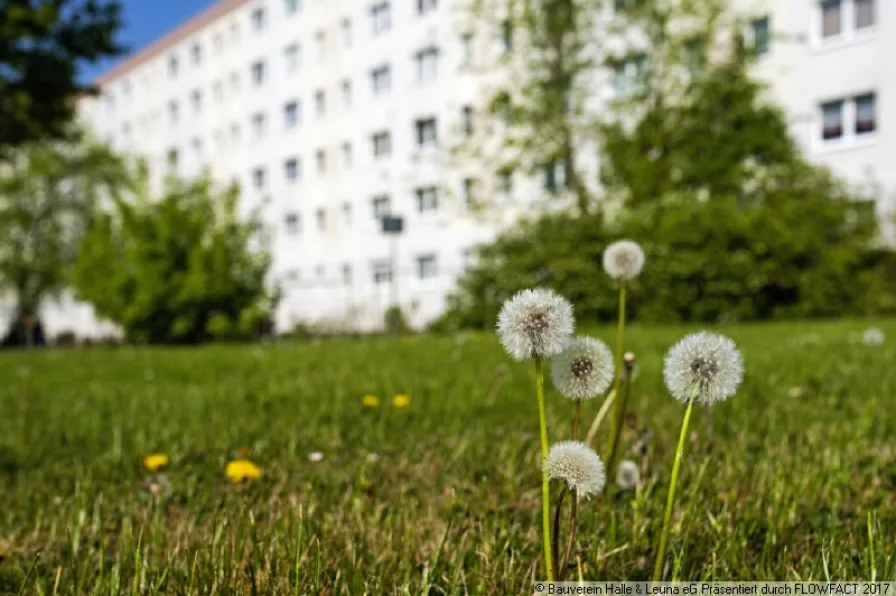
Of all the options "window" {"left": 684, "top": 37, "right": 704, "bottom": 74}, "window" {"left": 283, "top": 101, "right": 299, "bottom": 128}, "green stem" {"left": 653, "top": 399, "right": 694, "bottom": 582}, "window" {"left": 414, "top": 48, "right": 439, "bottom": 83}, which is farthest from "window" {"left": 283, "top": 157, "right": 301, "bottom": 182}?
"green stem" {"left": 653, "top": 399, "right": 694, "bottom": 582}

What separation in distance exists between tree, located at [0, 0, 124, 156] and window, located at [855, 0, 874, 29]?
19.5 metres

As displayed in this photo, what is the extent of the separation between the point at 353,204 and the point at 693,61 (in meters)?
17.5

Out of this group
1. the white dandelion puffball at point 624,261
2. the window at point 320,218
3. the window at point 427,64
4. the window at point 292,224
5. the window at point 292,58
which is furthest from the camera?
the window at point 292,58

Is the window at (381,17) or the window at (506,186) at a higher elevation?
the window at (381,17)

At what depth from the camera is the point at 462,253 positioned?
29.5 m

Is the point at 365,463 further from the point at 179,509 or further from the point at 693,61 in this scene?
the point at 693,61

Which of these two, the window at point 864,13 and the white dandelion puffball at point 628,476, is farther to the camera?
the window at point 864,13

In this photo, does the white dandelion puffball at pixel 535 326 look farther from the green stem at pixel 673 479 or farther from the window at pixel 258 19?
the window at pixel 258 19

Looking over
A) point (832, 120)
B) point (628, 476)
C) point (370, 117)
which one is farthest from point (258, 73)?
point (628, 476)

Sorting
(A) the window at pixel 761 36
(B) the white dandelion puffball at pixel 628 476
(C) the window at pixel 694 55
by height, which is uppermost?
(A) the window at pixel 761 36

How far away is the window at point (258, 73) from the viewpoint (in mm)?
40312

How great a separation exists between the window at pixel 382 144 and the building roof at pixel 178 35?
547 inches

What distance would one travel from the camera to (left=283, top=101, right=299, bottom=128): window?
38.1 m

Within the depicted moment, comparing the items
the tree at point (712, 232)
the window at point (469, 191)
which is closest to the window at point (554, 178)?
the window at point (469, 191)
